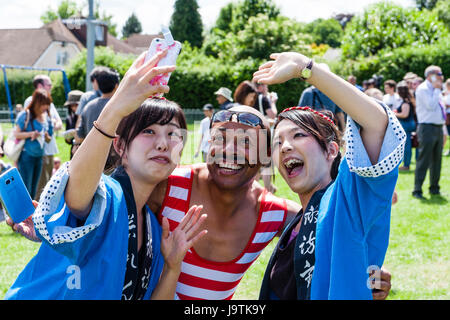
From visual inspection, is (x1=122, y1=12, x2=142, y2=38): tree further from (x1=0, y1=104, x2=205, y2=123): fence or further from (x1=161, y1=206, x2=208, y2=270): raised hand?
(x1=0, y1=104, x2=205, y2=123): fence

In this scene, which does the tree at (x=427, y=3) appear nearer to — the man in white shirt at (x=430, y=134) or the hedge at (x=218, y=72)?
the hedge at (x=218, y=72)

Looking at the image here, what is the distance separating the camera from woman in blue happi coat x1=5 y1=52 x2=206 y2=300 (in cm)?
152

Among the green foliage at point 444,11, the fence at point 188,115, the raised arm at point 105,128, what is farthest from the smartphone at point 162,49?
the green foliage at point 444,11

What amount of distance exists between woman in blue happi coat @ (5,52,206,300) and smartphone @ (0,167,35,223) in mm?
203

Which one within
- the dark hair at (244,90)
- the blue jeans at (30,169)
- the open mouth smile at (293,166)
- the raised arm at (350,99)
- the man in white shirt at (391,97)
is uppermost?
the raised arm at (350,99)

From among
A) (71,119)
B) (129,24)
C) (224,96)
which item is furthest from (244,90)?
(71,119)

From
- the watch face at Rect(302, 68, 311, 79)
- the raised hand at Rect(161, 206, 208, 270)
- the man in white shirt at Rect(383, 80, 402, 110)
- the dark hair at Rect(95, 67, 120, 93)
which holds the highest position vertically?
the watch face at Rect(302, 68, 311, 79)

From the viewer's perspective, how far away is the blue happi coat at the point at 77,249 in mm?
1553

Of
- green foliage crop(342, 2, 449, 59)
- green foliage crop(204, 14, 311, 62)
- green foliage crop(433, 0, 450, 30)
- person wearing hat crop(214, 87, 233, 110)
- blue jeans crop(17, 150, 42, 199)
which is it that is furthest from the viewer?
green foliage crop(433, 0, 450, 30)

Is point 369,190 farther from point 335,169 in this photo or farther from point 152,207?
point 152,207

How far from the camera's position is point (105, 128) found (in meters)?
1.51

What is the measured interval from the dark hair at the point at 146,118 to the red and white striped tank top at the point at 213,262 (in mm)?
428

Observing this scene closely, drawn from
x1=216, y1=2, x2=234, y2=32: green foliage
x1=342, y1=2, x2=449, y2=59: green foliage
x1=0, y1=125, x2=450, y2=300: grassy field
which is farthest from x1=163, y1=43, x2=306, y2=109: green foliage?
x1=216, y1=2, x2=234, y2=32: green foliage
